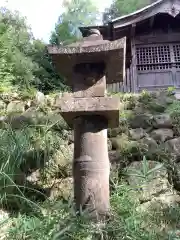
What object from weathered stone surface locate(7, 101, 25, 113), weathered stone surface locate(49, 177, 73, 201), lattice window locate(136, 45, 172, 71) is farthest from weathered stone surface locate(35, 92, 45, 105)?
lattice window locate(136, 45, 172, 71)

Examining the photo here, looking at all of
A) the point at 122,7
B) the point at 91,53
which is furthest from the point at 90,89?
the point at 122,7

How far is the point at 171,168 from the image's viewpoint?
12.5ft

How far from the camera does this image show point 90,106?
269cm

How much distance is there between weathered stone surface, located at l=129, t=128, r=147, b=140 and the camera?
4.41m

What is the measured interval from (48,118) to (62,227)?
2448 millimetres

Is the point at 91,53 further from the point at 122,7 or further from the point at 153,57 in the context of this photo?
the point at 122,7

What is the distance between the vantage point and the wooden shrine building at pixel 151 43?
8.98 m

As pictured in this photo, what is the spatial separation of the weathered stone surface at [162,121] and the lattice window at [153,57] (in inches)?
190

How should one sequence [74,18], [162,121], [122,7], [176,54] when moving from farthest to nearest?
1. [122,7]
2. [74,18]
3. [176,54]
4. [162,121]

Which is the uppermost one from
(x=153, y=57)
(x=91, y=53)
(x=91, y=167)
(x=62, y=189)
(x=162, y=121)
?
(x=153, y=57)

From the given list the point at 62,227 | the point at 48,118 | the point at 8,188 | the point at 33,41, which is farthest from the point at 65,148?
the point at 33,41

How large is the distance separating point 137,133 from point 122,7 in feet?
44.0

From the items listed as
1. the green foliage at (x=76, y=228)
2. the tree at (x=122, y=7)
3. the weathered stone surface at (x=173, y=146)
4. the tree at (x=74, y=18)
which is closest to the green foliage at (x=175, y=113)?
the weathered stone surface at (x=173, y=146)

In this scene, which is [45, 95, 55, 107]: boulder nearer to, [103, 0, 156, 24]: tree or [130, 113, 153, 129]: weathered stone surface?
[130, 113, 153, 129]: weathered stone surface
